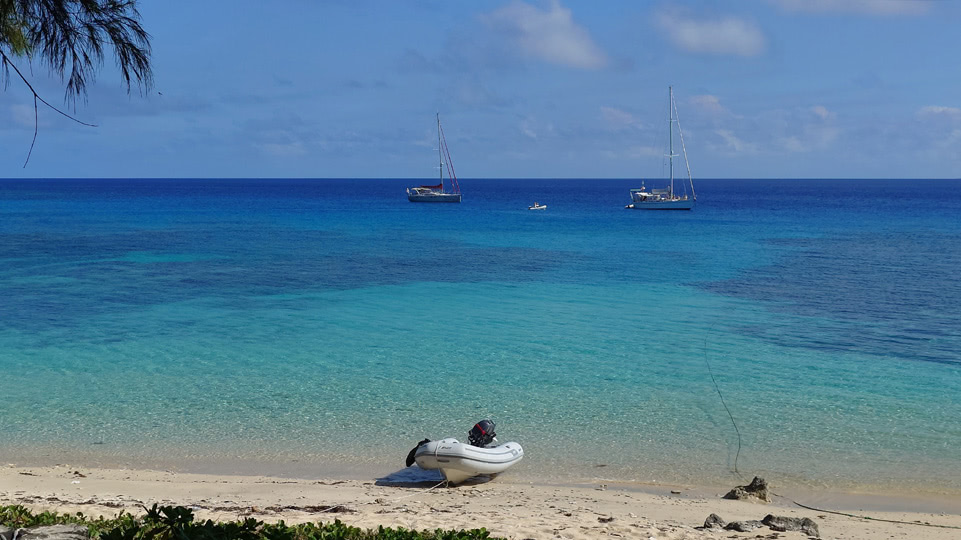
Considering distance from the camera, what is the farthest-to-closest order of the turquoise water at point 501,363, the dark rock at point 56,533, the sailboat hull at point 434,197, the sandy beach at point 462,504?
1. the sailboat hull at point 434,197
2. the turquoise water at point 501,363
3. the sandy beach at point 462,504
4. the dark rock at point 56,533

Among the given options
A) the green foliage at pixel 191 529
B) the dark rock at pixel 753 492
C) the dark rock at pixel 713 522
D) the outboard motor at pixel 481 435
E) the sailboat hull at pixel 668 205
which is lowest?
the dark rock at pixel 753 492

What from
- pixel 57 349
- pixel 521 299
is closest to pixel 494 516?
pixel 57 349

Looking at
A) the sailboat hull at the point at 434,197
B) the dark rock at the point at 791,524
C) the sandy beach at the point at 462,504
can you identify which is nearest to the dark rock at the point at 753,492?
the sandy beach at the point at 462,504

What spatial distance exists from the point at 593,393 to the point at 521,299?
399 inches

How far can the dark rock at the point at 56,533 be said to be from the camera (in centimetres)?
575

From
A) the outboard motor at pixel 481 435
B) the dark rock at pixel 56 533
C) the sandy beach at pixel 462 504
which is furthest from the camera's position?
the outboard motor at pixel 481 435

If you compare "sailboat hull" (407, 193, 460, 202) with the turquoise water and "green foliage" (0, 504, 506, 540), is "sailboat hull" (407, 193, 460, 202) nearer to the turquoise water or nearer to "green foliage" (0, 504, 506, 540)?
the turquoise water

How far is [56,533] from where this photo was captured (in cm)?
589

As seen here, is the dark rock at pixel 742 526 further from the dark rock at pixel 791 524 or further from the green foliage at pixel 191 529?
the green foliage at pixel 191 529

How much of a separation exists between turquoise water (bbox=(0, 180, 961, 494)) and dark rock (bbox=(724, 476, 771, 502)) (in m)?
0.95

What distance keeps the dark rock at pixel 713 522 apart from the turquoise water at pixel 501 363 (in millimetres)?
2279

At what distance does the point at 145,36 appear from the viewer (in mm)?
6691

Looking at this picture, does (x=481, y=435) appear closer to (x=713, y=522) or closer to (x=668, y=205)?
(x=713, y=522)

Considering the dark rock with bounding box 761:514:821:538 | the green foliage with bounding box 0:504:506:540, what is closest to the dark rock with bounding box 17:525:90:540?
the green foliage with bounding box 0:504:506:540
